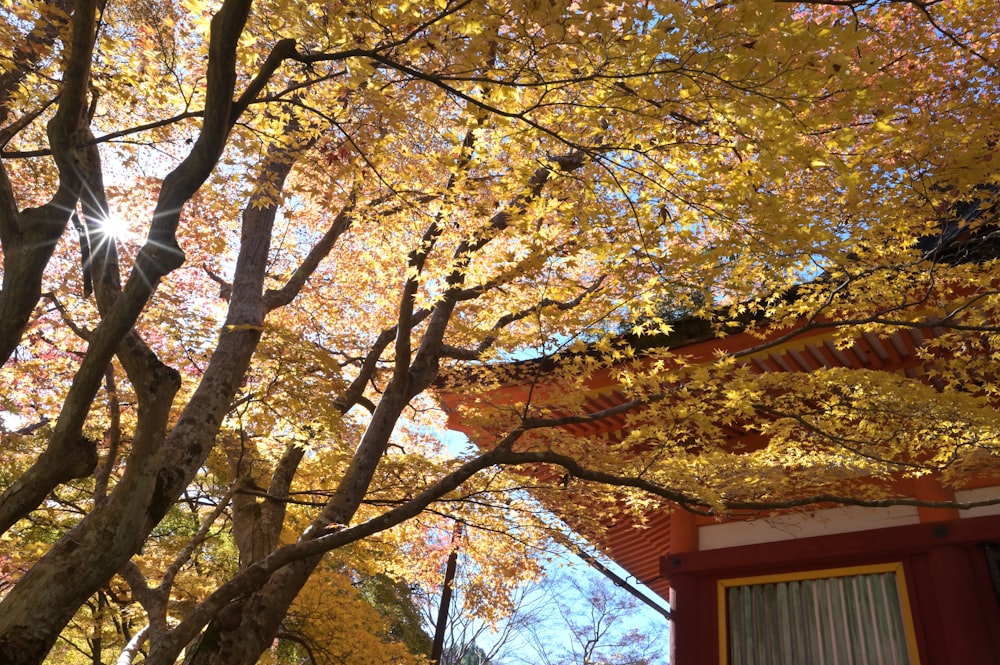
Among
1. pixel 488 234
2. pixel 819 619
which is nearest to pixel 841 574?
pixel 819 619

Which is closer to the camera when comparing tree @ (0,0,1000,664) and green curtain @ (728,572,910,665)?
tree @ (0,0,1000,664)

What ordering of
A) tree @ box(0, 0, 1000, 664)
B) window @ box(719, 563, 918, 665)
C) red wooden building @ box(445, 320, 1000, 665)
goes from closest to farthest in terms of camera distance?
tree @ box(0, 0, 1000, 664)
red wooden building @ box(445, 320, 1000, 665)
window @ box(719, 563, 918, 665)

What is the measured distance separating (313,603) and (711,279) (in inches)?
251

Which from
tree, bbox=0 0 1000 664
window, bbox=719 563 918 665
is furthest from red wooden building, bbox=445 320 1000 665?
tree, bbox=0 0 1000 664

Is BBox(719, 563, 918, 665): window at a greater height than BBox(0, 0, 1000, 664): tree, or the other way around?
BBox(0, 0, 1000, 664): tree

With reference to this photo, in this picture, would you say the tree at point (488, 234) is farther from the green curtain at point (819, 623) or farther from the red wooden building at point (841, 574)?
the green curtain at point (819, 623)

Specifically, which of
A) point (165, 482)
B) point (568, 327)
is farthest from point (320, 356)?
point (568, 327)

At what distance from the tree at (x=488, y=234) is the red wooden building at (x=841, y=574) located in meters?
0.46

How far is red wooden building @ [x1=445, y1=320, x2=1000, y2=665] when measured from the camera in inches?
209

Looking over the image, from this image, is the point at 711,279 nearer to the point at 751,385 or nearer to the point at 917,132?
the point at 751,385

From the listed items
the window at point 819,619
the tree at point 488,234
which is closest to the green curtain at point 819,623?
the window at point 819,619

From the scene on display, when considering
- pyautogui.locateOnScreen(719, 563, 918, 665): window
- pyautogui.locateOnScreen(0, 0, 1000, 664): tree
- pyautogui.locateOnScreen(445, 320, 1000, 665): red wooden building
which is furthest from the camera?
pyautogui.locateOnScreen(719, 563, 918, 665): window

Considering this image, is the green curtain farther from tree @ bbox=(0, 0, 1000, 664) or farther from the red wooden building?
tree @ bbox=(0, 0, 1000, 664)

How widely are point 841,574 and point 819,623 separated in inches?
18.8
